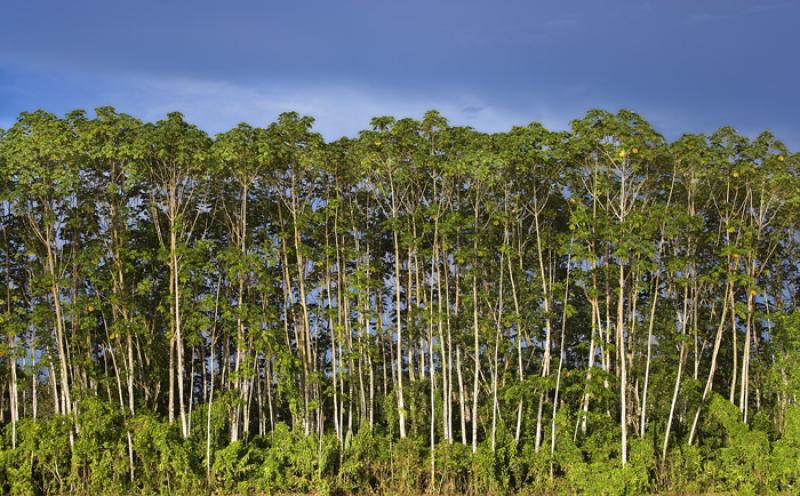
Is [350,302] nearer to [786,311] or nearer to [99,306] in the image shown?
[99,306]

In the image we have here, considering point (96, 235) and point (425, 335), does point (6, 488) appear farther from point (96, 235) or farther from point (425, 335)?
point (425, 335)

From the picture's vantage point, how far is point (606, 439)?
17469mm

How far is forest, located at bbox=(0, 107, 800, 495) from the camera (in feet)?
54.5

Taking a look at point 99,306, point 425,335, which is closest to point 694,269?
point 425,335

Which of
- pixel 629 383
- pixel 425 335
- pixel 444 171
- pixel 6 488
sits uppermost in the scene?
pixel 444 171

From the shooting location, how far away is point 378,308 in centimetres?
1931

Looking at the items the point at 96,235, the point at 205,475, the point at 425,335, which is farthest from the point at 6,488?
the point at 425,335

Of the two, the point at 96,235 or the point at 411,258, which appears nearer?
the point at 96,235

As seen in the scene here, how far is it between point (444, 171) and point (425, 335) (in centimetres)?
373

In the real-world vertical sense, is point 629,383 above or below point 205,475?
above

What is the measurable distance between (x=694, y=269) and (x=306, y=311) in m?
9.13

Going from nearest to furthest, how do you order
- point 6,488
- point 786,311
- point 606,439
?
1. point 6,488
2. point 606,439
3. point 786,311

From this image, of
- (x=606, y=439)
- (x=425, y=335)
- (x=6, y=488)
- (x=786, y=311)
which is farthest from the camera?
(x=786, y=311)

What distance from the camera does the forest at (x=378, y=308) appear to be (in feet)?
54.5
